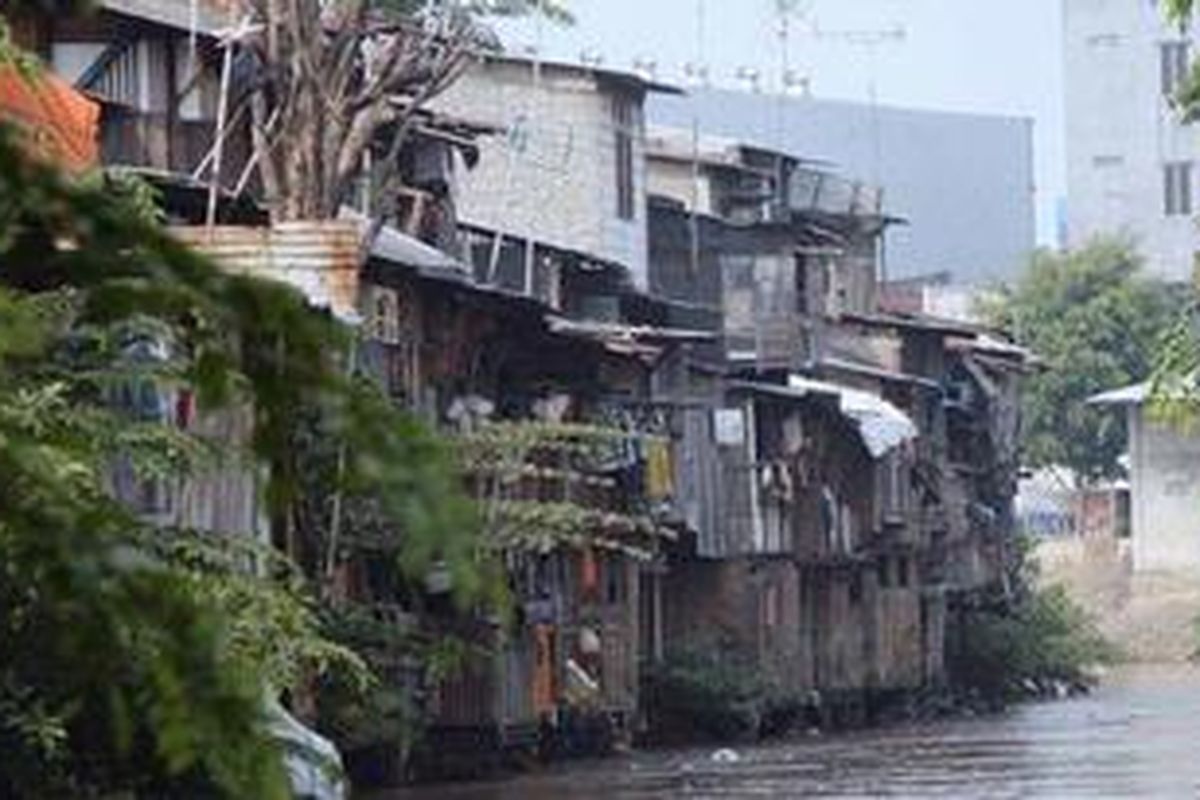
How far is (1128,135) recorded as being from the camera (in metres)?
80.2

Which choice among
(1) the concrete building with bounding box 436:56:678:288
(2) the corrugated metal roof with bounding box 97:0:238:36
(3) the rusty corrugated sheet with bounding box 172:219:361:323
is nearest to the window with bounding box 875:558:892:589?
(1) the concrete building with bounding box 436:56:678:288

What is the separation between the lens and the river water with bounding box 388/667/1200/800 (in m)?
29.2

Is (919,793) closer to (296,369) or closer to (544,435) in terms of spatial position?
(544,435)

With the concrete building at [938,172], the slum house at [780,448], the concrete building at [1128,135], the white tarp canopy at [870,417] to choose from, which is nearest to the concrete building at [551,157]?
the slum house at [780,448]

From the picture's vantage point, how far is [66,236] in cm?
247

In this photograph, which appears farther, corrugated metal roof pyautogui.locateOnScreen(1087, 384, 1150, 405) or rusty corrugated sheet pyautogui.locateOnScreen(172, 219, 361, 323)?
corrugated metal roof pyautogui.locateOnScreen(1087, 384, 1150, 405)

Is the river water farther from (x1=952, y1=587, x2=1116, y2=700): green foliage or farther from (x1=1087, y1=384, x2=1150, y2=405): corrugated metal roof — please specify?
(x1=1087, y1=384, x2=1150, y2=405): corrugated metal roof

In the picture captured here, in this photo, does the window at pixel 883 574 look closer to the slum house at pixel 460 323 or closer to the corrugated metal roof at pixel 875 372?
the corrugated metal roof at pixel 875 372

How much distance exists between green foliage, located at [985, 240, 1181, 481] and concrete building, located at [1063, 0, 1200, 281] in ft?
28.7

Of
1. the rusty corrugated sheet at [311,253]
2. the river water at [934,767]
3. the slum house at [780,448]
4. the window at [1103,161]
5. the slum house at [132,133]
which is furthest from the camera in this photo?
the window at [1103,161]

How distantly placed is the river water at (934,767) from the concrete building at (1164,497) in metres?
19.3

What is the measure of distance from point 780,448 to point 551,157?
5147mm

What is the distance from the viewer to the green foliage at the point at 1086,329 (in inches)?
2766

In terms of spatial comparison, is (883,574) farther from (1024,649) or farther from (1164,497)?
(1164,497)
